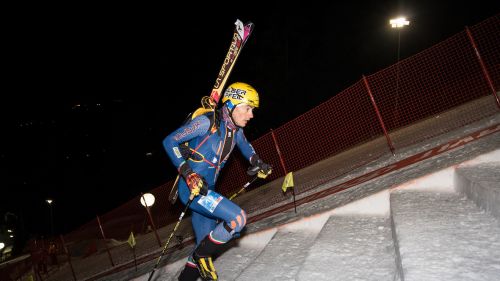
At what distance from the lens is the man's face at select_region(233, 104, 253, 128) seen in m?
3.72

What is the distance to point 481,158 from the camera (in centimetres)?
321

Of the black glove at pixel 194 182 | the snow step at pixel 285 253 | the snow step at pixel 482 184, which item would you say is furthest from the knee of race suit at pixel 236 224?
the snow step at pixel 482 184

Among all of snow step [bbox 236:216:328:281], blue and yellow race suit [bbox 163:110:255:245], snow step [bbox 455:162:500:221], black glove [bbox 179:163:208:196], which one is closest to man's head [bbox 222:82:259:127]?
blue and yellow race suit [bbox 163:110:255:245]

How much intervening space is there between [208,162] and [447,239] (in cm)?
239

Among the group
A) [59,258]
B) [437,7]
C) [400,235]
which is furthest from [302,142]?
[437,7]

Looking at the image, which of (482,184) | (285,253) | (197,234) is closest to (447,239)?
Answer: (482,184)

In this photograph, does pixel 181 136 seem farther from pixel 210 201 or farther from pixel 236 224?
pixel 236 224

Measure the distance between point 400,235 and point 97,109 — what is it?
176 feet

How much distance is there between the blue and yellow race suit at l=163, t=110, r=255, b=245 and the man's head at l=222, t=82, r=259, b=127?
16cm

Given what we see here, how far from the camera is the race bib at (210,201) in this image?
11.1ft

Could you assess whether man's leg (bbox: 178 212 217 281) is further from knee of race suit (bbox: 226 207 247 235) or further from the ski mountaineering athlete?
knee of race suit (bbox: 226 207 247 235)

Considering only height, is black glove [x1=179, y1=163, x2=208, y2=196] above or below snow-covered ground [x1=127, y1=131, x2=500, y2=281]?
above

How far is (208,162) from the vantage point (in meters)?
3.65

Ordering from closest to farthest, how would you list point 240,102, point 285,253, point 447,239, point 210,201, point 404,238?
point 447,239 < point 404,238 < point 210,201 < point 285,253 < point 240,102
